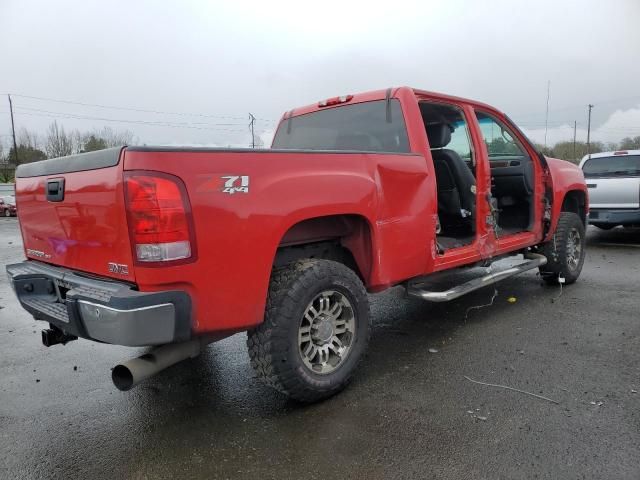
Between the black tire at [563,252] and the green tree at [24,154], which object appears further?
the green tree at [24,154]

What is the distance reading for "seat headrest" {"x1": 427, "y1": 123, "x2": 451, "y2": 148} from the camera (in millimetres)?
4582

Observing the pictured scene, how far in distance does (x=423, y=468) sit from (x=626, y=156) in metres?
9.13

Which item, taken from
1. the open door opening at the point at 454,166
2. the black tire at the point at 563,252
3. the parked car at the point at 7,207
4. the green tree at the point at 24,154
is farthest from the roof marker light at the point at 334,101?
the green tree at the point at 24,154

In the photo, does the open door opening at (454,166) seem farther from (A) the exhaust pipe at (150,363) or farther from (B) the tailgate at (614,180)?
(B) the tailgate at (614,180)

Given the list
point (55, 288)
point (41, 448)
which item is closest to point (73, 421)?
point (41, 448)

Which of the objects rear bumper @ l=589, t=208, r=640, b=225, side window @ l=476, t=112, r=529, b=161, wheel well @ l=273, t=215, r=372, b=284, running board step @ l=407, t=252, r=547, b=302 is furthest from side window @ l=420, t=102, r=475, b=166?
rear bumper @ l=589, t=208, r=640, b=225

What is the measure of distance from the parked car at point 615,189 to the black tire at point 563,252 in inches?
137

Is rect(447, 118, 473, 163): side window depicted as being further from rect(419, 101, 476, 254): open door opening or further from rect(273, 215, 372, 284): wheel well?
rect(273, 215, 372, 284): wheel well

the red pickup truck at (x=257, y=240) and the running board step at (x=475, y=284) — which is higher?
the red pickup truck at (x=257, y=240)

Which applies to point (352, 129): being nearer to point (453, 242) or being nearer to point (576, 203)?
point (453, 242)

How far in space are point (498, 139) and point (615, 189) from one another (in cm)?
488

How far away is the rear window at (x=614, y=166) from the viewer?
9.17 meters

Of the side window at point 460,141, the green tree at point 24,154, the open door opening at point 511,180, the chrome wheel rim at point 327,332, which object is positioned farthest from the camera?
the green tree at point 24,154

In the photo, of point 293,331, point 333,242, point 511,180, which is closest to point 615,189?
point 511,180
